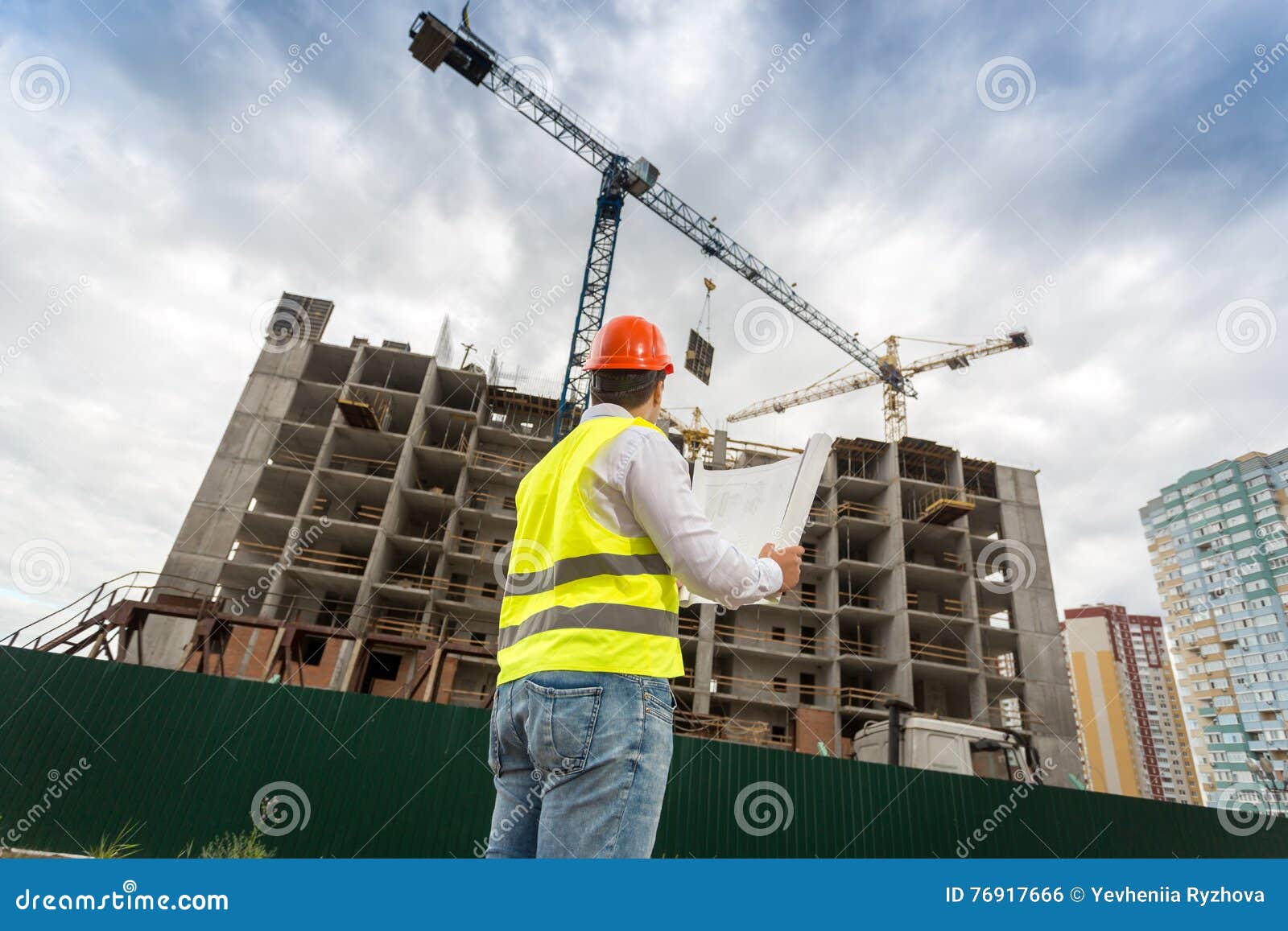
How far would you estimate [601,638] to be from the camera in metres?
1.67

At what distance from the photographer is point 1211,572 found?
76.1 m

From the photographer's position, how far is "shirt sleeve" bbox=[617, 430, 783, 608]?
171 centimetres

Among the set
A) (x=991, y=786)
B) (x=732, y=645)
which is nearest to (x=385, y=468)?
(x=732, y=645)

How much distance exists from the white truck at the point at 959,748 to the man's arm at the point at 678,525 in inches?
829

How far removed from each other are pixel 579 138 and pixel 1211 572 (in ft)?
272

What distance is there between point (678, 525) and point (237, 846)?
12159mm

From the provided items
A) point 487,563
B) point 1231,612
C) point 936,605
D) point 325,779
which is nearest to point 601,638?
point 325,779

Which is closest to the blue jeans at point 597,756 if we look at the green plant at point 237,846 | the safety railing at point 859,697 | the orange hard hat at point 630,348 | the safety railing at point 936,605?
the orange hard hat at point 630,348

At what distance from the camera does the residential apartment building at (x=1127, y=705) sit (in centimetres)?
8350

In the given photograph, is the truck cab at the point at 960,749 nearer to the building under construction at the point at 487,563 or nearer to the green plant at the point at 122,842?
the building under construction at the point at 487,563

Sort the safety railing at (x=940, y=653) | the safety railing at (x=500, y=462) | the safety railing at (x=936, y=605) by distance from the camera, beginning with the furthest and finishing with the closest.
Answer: the safety railing at (x=936, y=605)
the safety railing at (x=500, y=462)
the safety railing at (x=940, y=653)

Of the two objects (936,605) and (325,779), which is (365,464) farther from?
(936,605)

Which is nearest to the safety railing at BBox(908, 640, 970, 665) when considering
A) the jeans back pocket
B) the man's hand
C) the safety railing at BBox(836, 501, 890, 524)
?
the safety railing at BBox(836, 501, 890, 524)

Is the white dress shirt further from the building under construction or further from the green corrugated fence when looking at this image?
the building under construction
